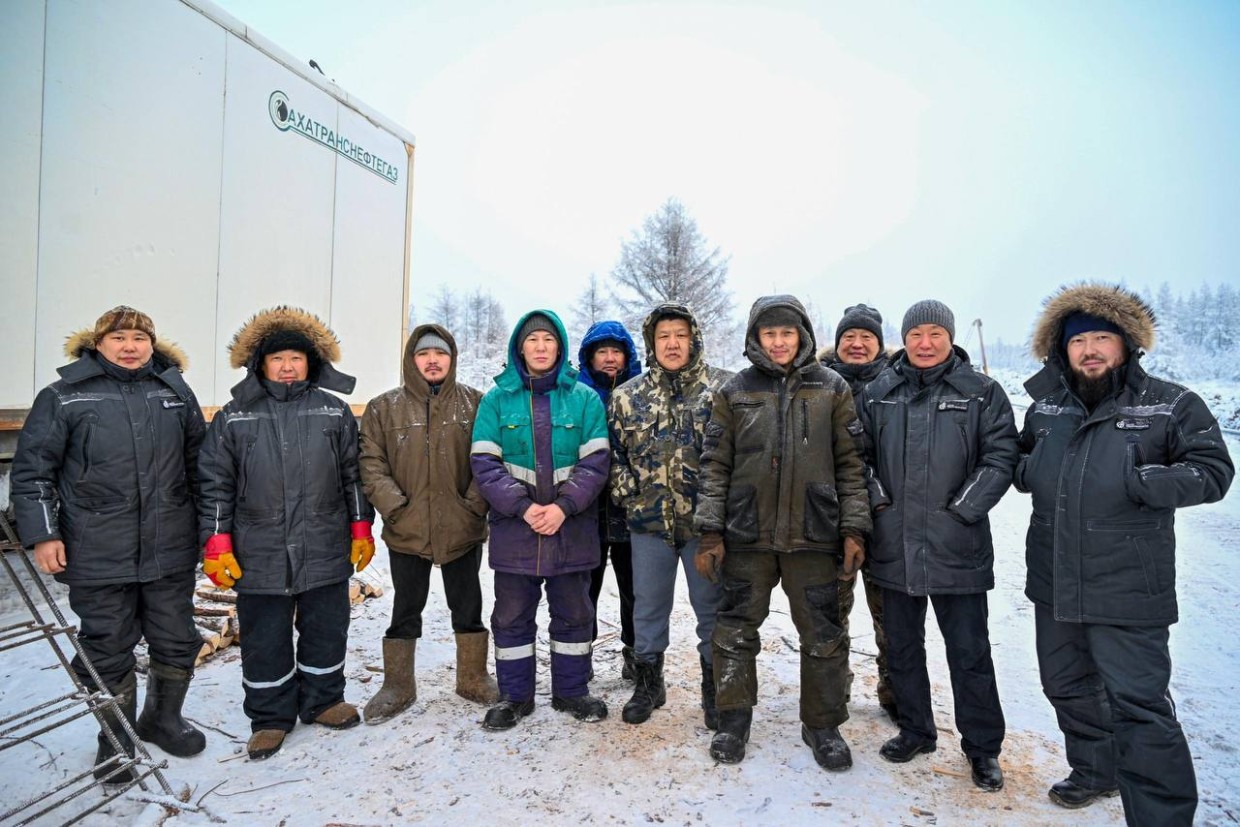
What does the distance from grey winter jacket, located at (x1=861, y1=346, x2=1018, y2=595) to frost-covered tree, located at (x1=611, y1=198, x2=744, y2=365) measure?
666 inches

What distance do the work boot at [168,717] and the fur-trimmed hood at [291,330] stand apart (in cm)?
144

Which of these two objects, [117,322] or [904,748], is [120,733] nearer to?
[117,322]

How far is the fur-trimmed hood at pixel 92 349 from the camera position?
3.12 meters

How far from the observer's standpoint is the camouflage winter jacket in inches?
135

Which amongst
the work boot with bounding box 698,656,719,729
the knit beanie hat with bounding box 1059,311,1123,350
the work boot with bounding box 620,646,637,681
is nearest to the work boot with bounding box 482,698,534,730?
the work boot with bounding box 620,646,637,681

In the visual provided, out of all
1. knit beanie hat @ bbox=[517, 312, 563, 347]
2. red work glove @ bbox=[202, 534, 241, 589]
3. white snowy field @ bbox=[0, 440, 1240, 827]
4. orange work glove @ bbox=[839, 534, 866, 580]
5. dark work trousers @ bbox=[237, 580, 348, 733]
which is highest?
knit beanie hat @ bbox=[517, 312, 563, 347]

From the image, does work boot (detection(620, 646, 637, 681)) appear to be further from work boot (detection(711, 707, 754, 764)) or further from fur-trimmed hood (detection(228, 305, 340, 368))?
fur-trimmed hood (detection(228, 305, 340, 368))

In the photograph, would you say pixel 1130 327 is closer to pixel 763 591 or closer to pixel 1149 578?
pixel 1149 578

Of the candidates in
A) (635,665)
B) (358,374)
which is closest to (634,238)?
(358,374)

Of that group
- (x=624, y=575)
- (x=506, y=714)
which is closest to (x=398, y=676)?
(x=506, y=714)

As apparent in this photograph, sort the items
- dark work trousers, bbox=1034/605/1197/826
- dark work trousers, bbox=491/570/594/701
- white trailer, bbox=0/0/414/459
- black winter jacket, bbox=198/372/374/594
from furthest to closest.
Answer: white trailer, bbox=0/0/414/459, dark work trousers, bbox=491/570/594/701, black winter jacket, bbox=198/372/374/594, dark work trousers, bbox=1034/605/1197/826

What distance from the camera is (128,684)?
316cm

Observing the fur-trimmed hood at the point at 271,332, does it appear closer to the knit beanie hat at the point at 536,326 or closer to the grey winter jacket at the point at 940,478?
the knit beanie hat at the point at 536,326

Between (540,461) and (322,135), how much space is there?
13.4 feet
